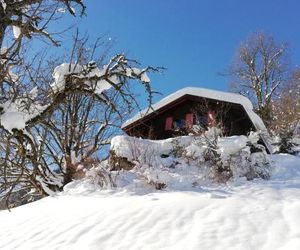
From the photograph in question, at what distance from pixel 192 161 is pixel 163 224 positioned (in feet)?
22.1

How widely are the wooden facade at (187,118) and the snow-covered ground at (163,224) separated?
35.0 ft

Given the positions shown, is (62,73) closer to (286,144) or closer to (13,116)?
(13,116)

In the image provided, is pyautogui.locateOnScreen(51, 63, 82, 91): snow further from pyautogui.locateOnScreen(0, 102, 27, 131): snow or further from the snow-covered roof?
the snow-covered roof

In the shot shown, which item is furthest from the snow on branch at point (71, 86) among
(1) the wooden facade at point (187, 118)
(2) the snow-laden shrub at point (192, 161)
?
(1) the wooden facade at point (187, 118)

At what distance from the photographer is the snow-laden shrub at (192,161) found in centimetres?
1069

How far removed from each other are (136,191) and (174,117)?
10887mm

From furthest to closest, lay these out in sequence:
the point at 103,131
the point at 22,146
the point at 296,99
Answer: the point at 296,99
the point at 103,131
the point at 22,146

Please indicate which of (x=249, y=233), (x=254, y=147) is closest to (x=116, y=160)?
(x=254, y=147)

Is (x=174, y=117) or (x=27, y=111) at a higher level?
(x=174, y=117)

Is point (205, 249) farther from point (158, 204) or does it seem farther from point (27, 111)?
point (27, 111)

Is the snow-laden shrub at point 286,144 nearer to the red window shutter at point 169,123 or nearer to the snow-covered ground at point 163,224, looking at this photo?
the red window shutter at point 169,123

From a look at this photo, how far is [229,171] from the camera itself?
36.7 feet

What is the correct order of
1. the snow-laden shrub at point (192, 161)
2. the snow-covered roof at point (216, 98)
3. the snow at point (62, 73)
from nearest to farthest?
the snow at point (62, 73)
the snow-laden shrub at point (192, 161)
the snow-covered roof at point (216, 98)

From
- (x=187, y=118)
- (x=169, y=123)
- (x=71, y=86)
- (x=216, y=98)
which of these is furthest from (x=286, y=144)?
(x=71, y=86)
